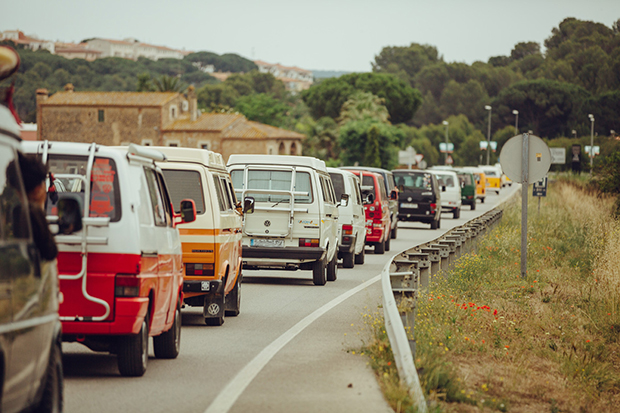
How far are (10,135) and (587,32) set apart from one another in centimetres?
17233

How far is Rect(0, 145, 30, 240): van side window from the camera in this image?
470 cm

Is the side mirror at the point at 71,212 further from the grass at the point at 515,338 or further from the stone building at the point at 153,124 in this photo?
the stone building at the point at 153,124

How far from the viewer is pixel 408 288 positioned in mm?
8938

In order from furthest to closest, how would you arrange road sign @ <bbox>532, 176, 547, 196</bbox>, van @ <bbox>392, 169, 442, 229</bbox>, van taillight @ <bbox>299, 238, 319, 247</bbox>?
van @ <bbox>392, 169, 442, 229</bbox> → road sign @ <bbox>532, 176, 547, 196</bbox> → van taillight @ <bbox>299, 238, 319, 247</bbox>

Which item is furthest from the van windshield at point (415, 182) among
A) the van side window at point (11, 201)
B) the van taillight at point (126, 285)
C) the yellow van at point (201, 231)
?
the van side window at point (11, 201)

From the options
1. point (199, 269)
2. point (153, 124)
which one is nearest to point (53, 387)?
point (199, 269)

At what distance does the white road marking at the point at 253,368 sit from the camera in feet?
23.2

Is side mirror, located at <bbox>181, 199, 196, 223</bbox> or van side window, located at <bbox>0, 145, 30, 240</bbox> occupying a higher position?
van side window, located at <bbox>0, 145, 30, 240</bbox>

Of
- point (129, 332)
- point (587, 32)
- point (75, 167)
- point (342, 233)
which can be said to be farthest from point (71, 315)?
point (587, 32)

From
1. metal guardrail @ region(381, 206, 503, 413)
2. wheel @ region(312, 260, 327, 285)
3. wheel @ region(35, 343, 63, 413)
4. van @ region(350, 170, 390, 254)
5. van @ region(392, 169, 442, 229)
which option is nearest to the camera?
wheel @ region(35, 343, 63, 413)

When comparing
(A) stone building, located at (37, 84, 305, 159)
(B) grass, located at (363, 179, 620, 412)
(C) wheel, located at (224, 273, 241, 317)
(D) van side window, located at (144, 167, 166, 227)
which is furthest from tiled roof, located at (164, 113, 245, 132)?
(D) van side window, located at (144, 167, 166, 227)

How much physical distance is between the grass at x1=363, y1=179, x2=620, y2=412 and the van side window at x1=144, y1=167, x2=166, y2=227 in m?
2.27

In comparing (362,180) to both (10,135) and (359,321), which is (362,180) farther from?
(10,135)

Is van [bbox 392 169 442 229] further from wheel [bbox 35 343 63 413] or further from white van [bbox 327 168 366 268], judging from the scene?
wheel [bbox 35 343 63 413]
